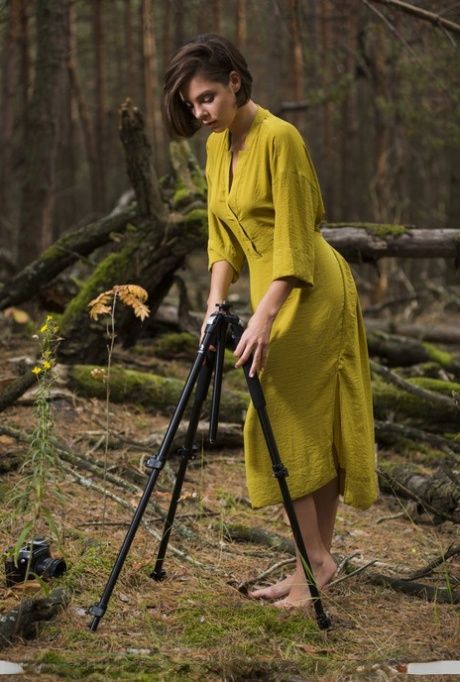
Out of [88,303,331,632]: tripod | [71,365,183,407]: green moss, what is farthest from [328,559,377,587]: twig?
[71,365,183,407]: green moss

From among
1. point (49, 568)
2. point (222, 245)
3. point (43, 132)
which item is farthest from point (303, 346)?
point (43, 132)

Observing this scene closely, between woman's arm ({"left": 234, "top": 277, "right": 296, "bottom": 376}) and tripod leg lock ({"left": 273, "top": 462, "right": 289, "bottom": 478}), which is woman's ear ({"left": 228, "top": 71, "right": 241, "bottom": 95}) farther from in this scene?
tripod leg lock ({"left": 273, "top": 462, "right": 289, "bottom": 478})

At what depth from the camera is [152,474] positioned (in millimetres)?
3275

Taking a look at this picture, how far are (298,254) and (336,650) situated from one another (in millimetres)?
1458

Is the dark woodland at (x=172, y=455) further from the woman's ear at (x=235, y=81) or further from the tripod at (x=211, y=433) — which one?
the woman's ear at (x=235, y=81)

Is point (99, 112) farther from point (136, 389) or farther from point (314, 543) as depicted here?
point (314, 543)

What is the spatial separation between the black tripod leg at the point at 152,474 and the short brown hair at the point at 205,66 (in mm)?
862

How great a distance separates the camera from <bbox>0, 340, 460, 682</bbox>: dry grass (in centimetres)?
290

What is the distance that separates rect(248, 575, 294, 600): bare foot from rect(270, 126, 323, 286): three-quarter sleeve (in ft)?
4.29

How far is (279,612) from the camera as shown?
343 cm

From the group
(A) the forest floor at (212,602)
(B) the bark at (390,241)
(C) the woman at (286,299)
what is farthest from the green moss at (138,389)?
(C) the woman at (286,299)

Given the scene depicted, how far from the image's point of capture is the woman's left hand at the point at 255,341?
3176 mm

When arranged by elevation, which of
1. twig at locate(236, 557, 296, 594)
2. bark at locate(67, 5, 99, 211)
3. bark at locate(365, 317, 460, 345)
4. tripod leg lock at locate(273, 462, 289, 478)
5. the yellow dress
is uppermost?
bark at locate(67, 5, 99, 211)

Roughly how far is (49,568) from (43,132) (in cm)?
586
